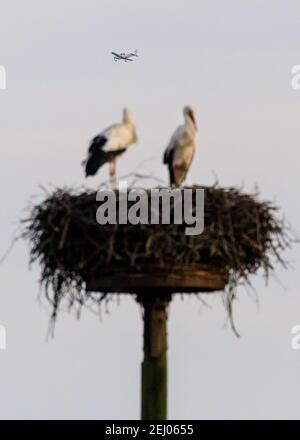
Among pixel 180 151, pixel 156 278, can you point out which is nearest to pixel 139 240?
pixel 156 278

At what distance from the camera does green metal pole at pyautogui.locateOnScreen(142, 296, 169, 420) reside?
8.82 metres

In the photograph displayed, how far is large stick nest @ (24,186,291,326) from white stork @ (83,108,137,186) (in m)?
1.28

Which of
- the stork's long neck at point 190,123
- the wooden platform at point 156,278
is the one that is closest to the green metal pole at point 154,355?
the wooden platform at point 156,278

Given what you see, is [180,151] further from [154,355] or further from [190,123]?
[154,355]

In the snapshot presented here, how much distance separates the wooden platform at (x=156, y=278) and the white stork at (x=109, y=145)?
158 cm

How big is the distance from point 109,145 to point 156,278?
6.24 feet

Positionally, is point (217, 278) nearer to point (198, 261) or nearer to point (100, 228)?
point (198, 261)

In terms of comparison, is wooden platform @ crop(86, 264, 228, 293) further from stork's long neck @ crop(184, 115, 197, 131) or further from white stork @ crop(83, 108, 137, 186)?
stork's long neck @ crop(184, 115, 197, 131)

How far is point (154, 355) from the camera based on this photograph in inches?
351

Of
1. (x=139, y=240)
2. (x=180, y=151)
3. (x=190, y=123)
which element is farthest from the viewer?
(x=190, y=123)

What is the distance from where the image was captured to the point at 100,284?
8602 millimetres

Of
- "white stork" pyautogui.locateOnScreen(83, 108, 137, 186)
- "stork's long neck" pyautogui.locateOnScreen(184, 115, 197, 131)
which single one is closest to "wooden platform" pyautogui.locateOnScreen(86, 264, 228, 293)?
"white stork" pyautogui.locateOnScreen(83, 108, 137, 186)

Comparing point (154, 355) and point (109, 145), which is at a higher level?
point (109, 145)
